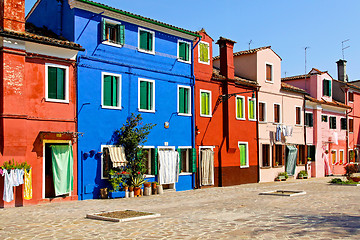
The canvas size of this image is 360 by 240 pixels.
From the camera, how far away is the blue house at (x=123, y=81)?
20.5 meters

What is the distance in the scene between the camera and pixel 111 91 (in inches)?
861

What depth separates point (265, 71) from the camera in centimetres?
3266

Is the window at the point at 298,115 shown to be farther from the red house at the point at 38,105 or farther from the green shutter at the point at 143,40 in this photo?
the red house at the point at 38,105

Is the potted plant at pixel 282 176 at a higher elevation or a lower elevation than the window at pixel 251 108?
lower

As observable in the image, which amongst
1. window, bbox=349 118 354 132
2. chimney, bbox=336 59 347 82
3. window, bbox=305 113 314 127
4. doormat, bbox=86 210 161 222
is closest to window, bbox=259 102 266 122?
window, bbox=305 113 314 127

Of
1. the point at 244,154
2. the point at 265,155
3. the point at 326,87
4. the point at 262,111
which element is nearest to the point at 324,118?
the point at 326,87

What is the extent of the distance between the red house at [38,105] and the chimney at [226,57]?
38.2 feet

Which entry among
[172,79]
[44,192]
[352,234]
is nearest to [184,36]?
[172,79]

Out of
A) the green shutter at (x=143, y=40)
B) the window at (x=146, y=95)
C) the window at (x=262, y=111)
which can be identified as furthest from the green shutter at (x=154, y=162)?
the window at (x=262, y=111)

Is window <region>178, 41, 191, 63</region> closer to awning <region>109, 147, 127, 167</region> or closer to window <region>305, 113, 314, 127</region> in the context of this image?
awning <region>109, 147, 127, 167</region>

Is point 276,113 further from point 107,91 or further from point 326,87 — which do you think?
point 107,91

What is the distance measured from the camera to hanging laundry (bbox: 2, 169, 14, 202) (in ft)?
55.5

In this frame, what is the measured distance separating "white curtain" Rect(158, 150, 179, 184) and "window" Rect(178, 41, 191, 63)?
549cm

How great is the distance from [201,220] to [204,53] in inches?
620
